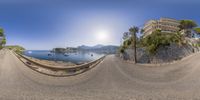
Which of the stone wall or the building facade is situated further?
the building facade

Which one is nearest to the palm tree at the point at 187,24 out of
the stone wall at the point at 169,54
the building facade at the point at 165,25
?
the building facade at the point at 165,25

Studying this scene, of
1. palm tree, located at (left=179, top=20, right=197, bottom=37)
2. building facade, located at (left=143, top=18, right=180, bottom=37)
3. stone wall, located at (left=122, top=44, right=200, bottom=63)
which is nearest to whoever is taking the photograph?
stone wall, located at (left=122, top=44, right=200, bottom=63)

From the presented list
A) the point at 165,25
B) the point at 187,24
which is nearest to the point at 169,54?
the point at 187,24

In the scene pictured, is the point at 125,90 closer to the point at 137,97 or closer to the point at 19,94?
the point at 137,97

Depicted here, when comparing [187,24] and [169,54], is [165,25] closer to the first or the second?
[187,24]

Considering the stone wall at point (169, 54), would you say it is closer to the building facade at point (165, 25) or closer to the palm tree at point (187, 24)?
the palm tree at point (187, 24)

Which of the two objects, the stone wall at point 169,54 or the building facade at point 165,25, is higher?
the building facade at point 165,25

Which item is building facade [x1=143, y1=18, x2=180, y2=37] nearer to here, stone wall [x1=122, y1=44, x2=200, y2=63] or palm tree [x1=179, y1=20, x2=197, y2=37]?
palm tree [x1=179, y1=20, x2=197, y2=37]

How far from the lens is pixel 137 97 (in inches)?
350

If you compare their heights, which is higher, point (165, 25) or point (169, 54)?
point (165, 25)

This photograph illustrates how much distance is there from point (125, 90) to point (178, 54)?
39890 mm

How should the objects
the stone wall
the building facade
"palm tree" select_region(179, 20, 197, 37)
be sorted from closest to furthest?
the stone wall → "palm tree" select_region(179, 20, 197, 37) → the building facade

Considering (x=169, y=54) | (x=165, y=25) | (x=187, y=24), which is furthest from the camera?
(x=165, y=25)

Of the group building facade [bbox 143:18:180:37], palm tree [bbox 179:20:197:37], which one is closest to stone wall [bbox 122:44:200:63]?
palm tree [bbox 179:20:197:37]
